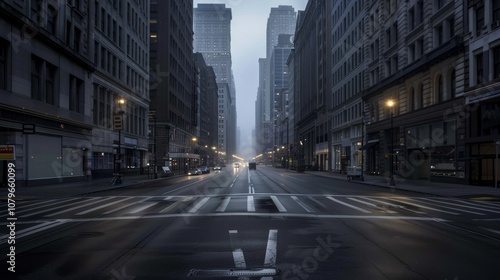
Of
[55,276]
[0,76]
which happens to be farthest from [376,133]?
[55,276]

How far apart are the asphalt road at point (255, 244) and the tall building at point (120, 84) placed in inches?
1094

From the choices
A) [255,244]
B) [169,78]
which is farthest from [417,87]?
[169,78]

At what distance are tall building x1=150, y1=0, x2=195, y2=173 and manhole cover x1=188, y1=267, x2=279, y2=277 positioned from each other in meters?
76.5

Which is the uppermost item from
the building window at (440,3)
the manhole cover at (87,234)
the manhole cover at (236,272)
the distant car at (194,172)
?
the building window at (440,3)

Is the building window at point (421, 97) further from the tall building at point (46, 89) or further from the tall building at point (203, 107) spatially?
the tall building at point (203, 107)

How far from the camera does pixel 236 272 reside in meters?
7.90

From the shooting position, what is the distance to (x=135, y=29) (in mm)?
67875

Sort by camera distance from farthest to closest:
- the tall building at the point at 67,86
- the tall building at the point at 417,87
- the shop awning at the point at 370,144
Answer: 1. the shop awning at the point at 370,144
2. the tall building at the point at 417,87
3. the tall building at the point at 67,86

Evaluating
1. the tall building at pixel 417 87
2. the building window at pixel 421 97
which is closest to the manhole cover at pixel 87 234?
the tall building at pixel 417 87

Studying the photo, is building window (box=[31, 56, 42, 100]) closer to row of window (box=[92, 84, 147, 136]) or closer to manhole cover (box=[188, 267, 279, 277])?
row of window (box=[92, 84, 147, 136])

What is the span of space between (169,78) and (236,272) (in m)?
84.5

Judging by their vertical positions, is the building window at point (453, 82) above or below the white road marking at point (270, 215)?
above

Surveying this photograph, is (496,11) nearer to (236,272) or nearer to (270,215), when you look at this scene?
(270,215)

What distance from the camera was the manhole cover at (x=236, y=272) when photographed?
25.3 feet
